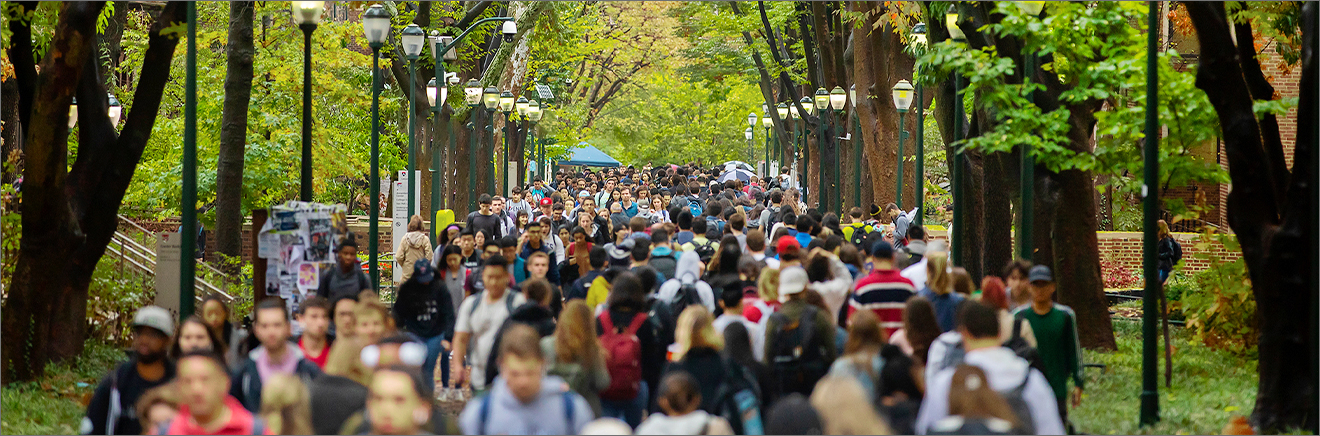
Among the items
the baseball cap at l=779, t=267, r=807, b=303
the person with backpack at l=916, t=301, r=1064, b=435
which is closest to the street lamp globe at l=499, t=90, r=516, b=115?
the baseball cap at l=779, t=267, r=807, b=303

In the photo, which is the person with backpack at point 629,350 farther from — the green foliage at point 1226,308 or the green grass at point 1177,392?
the green foliage at point 1226,308

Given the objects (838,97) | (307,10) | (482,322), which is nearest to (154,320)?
(482,322)

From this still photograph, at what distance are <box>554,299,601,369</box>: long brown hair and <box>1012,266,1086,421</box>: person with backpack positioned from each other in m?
2.83

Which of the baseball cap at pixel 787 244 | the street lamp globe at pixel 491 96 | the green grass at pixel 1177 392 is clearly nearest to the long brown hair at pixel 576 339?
the baseball cap at pixel 787 244

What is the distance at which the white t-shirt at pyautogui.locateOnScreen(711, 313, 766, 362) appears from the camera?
841 centimetres

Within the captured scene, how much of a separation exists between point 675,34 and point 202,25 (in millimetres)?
19851

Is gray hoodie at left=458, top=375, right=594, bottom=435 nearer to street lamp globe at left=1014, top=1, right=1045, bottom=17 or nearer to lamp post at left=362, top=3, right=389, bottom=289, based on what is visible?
street lamp globe at left=1014, top=1, right=1045, bottom=17

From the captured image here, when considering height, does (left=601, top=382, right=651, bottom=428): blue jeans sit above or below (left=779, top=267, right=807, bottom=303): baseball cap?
below

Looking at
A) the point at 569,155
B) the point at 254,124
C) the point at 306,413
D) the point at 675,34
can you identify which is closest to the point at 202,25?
the point at 254,124

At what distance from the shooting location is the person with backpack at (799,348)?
26.1 feet

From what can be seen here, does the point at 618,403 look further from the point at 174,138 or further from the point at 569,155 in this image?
the point at 569,155

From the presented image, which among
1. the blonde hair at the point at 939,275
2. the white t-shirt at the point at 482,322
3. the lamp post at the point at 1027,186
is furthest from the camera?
the lamp post at the point at 1027,186

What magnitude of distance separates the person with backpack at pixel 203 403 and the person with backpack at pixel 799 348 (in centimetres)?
314

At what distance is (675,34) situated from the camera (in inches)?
1886
